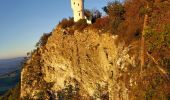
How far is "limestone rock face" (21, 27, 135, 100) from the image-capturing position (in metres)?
40.3

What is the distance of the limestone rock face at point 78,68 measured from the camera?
40.3m

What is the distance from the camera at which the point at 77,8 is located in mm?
60781

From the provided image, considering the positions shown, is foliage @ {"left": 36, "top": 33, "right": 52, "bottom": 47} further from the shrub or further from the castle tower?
the shrub

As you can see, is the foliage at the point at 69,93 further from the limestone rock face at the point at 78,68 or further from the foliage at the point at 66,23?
the foliage at the point at 66,23

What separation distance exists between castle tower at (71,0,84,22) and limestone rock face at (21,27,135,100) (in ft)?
12.1

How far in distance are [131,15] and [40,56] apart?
81.6 feet

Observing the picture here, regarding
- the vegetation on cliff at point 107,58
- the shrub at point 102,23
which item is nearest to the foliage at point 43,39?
the vegetation on cliff at point 107,58

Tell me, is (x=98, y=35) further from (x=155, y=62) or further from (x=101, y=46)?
(x=155, y=62)

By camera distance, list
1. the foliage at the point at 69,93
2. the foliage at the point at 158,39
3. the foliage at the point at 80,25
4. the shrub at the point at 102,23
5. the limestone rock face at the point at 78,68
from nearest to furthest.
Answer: the foliage at the point at 158,39
the limestone rock face at the point at 78,68
the shrub at the point at 102,23
the foliage at the point at 69,93
the foliage at the point at 80,25

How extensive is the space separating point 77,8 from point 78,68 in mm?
12719

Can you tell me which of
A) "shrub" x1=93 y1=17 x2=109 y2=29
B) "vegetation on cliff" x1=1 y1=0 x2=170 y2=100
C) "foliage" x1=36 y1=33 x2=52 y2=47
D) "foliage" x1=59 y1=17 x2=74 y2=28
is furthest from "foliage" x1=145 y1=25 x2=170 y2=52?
"foliage" x1=36 y1=33 x2=52 y2=47

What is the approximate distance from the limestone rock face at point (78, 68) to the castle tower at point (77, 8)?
3.70 meters

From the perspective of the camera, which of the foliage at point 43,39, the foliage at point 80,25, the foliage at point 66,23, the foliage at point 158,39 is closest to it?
the foliage at point 158,39

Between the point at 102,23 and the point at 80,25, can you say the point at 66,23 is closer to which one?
the point at 80,25
